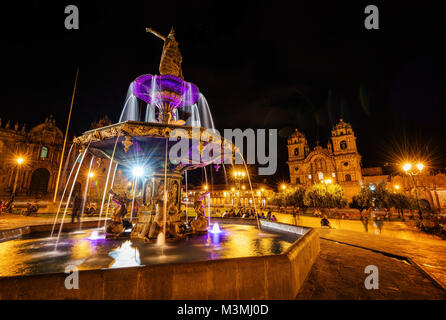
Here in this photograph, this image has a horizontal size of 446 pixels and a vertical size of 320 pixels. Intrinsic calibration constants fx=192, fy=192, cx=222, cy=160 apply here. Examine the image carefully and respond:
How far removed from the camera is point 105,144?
6586 millimetres

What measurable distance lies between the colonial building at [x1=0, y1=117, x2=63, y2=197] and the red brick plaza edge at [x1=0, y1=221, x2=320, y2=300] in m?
44.3

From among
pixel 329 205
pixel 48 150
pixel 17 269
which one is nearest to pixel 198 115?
pixel 17 269

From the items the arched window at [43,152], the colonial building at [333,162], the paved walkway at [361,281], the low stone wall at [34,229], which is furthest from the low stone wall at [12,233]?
the colonial building at [333,162]

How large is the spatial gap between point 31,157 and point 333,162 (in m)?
74.8

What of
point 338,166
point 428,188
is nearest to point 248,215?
point 428,188

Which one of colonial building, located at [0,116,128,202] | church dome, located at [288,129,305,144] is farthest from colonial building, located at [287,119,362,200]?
colonial building, located at [0,116,128,202]

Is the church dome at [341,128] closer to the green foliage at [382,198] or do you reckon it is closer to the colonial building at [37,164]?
the green foliage at [382,198]

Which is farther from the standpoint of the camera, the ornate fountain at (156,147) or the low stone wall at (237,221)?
the low stone wall at (237,221)

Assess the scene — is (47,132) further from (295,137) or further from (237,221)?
(295,137)

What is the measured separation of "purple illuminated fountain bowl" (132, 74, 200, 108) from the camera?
24.0 feet

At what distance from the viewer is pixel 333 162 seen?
194 ft

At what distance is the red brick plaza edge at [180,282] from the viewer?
2.24 meters
